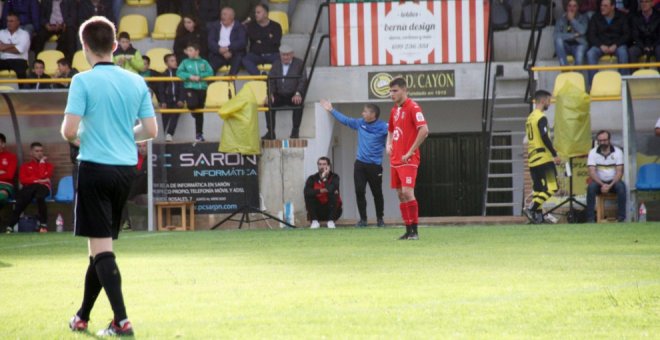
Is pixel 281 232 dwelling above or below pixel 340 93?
below

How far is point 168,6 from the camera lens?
2702 cm

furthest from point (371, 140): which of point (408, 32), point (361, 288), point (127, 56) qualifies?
point (361, 288)

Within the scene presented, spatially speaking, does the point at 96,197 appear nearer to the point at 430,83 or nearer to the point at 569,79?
the point at 569,79

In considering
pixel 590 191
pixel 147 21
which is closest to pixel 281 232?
pixel 590 191

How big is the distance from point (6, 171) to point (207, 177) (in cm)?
344

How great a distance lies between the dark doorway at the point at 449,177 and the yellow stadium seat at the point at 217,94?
19.3ft

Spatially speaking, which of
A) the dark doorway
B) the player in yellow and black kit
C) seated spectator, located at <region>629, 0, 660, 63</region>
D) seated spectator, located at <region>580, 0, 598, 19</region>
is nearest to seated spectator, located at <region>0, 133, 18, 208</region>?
the player in yellow and black kit

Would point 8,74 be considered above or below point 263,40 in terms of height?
below

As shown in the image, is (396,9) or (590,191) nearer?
(590,191)

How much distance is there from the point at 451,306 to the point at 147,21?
20.2 metres

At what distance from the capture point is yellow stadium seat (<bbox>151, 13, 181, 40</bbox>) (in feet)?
85.8

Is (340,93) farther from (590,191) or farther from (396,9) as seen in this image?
(590,191)

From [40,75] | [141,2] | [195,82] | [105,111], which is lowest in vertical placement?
[105,111]

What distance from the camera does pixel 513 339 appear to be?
6195 millimetres
